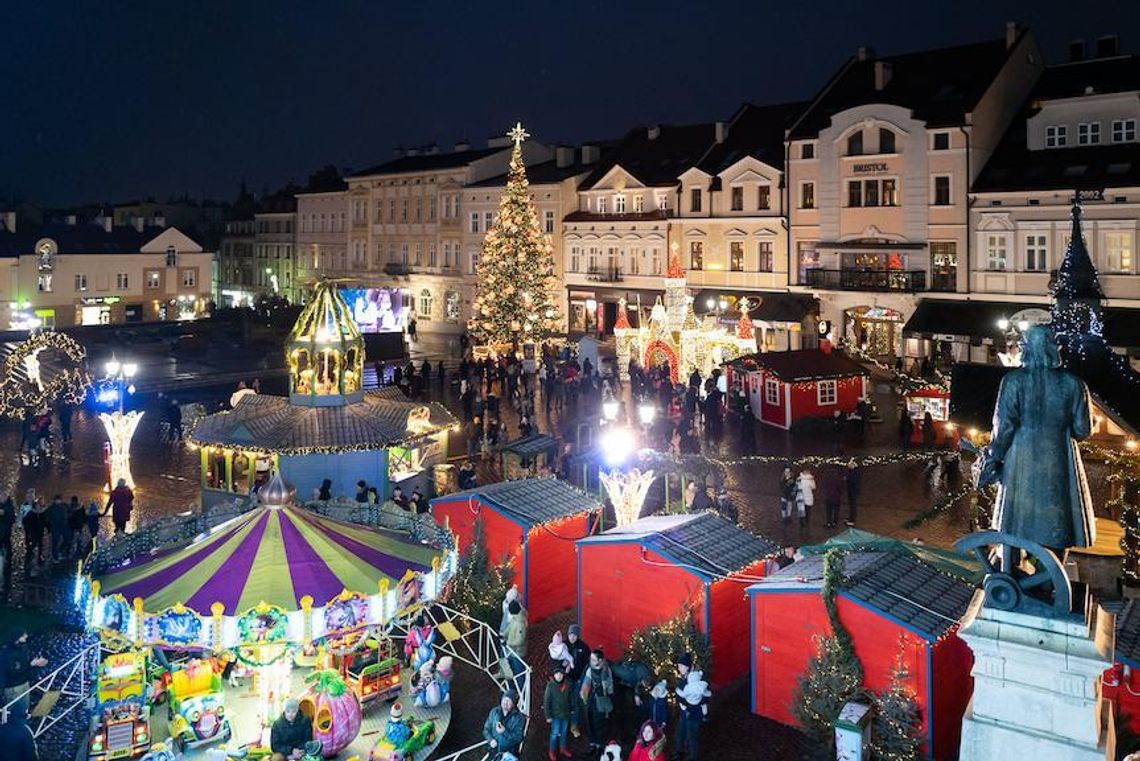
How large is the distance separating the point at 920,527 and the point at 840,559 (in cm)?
824

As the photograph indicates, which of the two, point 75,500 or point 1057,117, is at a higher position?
point 1057,117

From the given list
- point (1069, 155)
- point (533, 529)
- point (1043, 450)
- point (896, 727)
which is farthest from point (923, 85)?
point (1043, 450)

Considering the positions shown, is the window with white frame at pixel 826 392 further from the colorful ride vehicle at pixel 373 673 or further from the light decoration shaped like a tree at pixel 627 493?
the colorful ride vehicle at pixel 373 673

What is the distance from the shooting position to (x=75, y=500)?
57.6 feet

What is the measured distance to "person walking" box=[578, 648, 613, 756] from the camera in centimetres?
1095

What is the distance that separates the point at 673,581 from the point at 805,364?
1717 centimetres

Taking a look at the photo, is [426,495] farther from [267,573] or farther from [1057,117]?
[1057,117]

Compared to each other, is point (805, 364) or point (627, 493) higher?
point (805, 364)

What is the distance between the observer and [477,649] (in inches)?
541

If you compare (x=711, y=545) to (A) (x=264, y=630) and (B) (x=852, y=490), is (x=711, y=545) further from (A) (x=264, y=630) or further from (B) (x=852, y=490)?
(B) (x=852, y=490)

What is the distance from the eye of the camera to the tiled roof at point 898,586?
10662mm

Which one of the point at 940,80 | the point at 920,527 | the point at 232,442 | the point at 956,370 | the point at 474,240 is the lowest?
the point at 920,527

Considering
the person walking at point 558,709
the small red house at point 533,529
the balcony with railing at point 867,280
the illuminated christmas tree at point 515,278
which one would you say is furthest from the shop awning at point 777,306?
the person walking at point 558,709

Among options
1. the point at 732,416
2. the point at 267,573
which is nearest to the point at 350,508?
the point at 267,573
